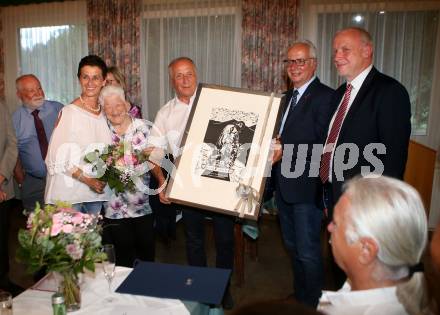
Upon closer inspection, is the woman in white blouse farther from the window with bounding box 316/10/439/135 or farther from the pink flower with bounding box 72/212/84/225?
the window with bounding box 316/10/439/135

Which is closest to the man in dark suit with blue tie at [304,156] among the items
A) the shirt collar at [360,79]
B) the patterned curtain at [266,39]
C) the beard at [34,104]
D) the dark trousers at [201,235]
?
the shirt collar at [360,79]

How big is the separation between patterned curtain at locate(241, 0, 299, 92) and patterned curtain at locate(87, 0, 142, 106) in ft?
4.87

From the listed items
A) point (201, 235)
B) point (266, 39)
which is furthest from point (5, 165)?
point (266, 39)

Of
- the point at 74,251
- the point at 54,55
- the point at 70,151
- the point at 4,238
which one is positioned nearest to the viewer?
the point at 74,251

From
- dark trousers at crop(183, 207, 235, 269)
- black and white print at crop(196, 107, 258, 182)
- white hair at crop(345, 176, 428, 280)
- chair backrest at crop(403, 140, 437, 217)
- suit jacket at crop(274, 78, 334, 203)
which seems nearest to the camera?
white hair at crop(345, 176, 428, 280)

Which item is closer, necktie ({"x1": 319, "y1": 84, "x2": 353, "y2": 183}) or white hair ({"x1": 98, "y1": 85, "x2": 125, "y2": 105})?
necktie ({"x1": 319, "y1": 84, "x2": 353, "y2": 183})

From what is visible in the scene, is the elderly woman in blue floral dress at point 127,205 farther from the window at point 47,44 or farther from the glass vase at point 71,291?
the window at point 47,44

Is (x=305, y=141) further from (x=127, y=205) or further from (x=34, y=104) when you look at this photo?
(x=34, y=104)

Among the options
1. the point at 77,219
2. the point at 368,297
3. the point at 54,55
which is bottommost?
the point at 368,297

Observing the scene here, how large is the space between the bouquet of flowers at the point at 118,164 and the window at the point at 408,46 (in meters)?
3.60

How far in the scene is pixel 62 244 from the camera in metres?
1.51

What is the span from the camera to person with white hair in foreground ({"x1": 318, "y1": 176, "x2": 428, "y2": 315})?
1145 millimetres

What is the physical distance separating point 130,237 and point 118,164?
65 cm

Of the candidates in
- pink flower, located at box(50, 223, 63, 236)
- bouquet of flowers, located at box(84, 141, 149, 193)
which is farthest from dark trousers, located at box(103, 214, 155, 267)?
pink flower, located at box(50, 223, 63, 236)
